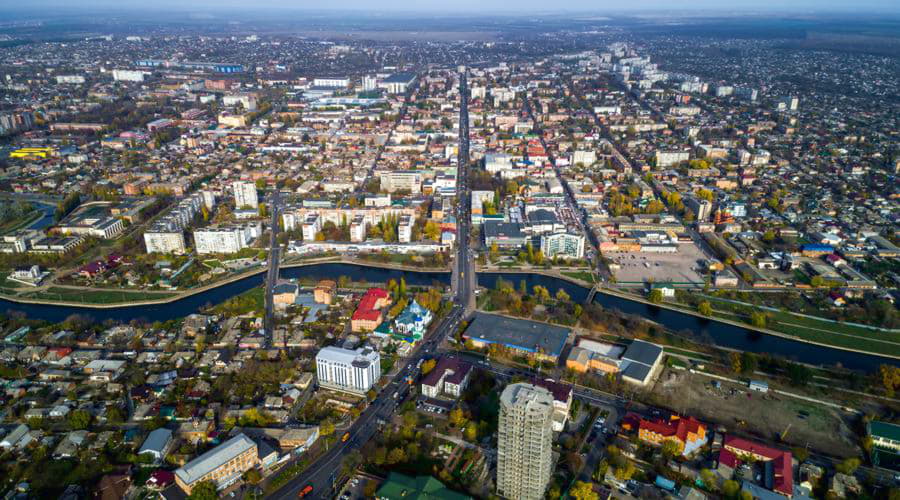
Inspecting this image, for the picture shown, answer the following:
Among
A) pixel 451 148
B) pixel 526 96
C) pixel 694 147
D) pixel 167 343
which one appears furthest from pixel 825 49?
pixel 167 343

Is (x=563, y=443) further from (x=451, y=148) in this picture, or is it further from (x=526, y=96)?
(x=526, y=96)

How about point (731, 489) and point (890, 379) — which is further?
point (890, 379)

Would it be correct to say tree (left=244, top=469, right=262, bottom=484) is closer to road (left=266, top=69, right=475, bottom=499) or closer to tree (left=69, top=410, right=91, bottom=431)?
road (left=266, top=69, right=475, bottom=499)

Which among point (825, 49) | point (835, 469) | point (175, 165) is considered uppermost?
point (825, 49)

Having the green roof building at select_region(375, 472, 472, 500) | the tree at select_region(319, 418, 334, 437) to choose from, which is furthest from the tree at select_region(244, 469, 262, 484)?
the green roof building at select_region(375, 472, 472, 500)

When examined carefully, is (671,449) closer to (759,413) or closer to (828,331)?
(759,413)

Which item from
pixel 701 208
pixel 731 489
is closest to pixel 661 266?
pixel 701 208

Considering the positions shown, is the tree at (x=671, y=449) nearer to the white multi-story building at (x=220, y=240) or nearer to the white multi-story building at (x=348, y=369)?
the white multi-story building at (x=348, y=369)
